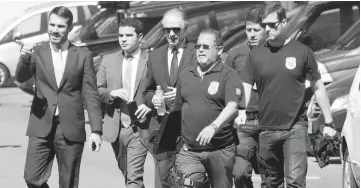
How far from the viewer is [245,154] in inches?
383

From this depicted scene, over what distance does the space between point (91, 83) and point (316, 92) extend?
1.87 m

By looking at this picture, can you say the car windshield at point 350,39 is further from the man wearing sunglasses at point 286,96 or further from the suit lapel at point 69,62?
the suit lapel at point 69,62

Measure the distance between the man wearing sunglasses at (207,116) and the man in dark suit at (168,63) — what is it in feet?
2.58

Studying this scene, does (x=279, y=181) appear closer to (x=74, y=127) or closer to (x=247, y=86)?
(x=247, y=86)

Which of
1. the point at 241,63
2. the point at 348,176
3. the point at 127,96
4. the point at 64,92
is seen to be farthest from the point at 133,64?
the point at 348,176

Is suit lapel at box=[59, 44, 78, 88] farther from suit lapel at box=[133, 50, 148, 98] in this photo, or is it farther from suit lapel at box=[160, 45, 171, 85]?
suit lapel at box=[133, 50, 148, 98]

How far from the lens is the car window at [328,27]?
Result: 51.0 feet

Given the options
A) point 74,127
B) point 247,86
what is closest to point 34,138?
point 74,127

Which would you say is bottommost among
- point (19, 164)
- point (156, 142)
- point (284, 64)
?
point (19, 164)

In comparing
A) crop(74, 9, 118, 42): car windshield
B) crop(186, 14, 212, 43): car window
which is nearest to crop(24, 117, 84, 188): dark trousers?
crop(186, 14, 212, 43): car window

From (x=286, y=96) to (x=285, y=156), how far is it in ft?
1.66

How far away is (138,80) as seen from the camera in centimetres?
952

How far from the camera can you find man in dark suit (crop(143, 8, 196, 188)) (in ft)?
29.9

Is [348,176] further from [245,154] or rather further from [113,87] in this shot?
[113,87]
